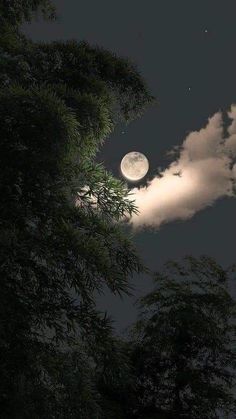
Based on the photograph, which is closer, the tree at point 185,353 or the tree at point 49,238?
the tree at point 49,238

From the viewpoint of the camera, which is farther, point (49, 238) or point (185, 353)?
point (185, 353)

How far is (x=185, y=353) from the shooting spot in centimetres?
1557

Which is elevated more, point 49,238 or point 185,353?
point 185,353

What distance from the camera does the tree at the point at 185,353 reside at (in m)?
15.1

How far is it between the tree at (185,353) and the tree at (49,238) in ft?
27.3

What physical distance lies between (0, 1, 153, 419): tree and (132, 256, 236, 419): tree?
832cm

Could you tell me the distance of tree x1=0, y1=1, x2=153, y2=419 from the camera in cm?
644

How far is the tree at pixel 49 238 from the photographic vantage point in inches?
254

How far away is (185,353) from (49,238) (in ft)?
33.4

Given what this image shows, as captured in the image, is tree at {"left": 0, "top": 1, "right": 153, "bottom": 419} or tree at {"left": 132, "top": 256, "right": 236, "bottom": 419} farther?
tree at {"left": 132, "top": 256, "right": 236, "bottom": 419}

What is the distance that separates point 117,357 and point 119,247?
Result: 1685mm

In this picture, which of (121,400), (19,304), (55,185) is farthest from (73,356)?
(121,400)

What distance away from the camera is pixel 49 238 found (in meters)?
6.67

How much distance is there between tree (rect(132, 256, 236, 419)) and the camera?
15109 millimetres
